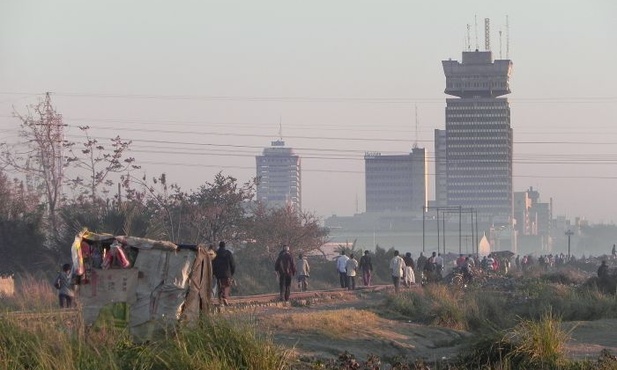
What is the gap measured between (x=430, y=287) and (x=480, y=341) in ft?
55.1

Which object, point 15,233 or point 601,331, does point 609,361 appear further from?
point 15,233

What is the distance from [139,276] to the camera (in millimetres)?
18734

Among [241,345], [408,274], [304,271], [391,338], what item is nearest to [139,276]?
[241,345]

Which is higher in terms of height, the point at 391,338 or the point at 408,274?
the point at 408,274

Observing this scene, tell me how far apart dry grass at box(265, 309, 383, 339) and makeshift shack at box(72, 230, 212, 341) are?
3997 millimetres

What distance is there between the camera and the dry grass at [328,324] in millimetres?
23344

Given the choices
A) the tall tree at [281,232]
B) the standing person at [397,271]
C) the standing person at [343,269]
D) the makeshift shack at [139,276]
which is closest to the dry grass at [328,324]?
the makeshift shack at [139,276]

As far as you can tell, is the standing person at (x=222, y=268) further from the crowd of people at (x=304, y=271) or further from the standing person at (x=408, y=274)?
the standing person at (x=408, y=274)

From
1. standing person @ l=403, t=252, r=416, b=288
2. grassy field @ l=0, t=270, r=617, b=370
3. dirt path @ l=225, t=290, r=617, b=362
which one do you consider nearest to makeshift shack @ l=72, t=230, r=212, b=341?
grassy field @ l=0, t=270, r=617, b=370

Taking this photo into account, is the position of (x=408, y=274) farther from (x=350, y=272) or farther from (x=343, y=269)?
(x=343, y=269)

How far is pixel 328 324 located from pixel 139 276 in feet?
20.3

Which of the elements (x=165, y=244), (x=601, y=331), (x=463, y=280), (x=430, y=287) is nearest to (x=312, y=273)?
(x=463, y=280)

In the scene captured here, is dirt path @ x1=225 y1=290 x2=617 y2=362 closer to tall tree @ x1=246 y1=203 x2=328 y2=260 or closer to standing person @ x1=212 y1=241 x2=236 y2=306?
standing person @ x1=212 y1=241 x2=236 y2=306

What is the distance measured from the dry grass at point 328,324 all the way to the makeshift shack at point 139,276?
4.00 metres
